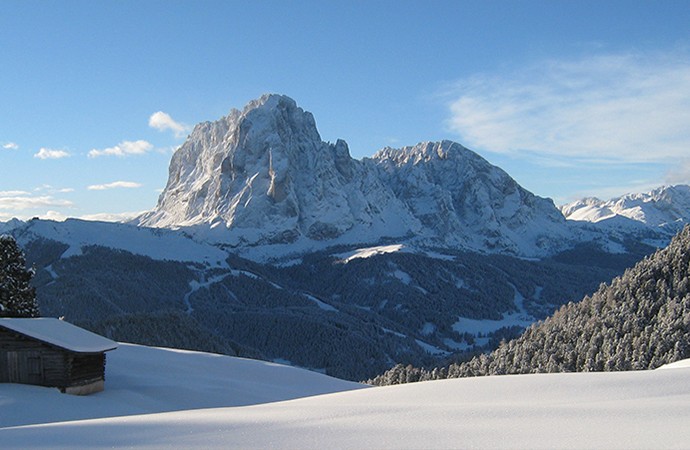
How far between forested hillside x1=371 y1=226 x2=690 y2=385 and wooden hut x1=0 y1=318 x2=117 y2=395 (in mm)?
33782

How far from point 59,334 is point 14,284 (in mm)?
13063

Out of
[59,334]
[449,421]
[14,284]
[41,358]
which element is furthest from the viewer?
[14,284]

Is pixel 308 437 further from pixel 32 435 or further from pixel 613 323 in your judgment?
pixel 613 323

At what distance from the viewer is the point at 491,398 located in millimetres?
16500

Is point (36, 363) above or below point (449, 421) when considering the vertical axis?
below

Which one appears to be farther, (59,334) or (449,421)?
(59,334)

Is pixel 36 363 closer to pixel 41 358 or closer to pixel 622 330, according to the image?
pixel 41 358

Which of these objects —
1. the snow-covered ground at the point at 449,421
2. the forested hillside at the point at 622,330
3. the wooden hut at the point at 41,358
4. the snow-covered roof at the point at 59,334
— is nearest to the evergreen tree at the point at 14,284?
the snow-covered roof at the point at 59,334

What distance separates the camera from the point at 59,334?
100.0ft

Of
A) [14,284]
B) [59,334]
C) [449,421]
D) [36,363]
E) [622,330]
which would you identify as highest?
[14,284]

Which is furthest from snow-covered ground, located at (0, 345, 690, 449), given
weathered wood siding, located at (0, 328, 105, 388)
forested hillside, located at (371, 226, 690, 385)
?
forested hillside, located at (371, 226, 690, 385)

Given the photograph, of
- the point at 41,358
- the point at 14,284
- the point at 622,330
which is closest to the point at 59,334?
the point at 41,358

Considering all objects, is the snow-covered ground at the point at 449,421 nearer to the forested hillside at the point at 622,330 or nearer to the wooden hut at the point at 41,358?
the wooden hut at the point at 41,358

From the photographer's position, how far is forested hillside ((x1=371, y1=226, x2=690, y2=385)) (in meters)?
43.5
